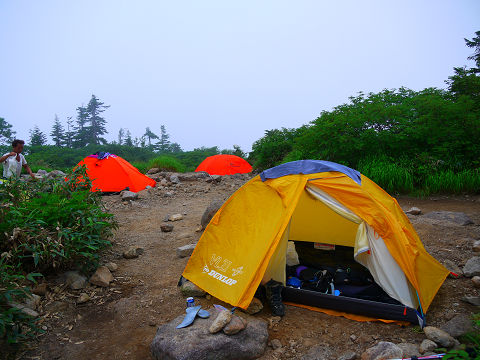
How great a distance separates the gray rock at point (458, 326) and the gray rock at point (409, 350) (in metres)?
0.39

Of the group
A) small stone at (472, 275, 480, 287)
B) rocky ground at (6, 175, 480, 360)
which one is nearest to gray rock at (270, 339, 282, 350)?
rocky ground at (6, 175, 480, 360)

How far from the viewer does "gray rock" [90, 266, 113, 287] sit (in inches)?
137

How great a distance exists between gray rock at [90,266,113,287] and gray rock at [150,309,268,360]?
1342 millimetres

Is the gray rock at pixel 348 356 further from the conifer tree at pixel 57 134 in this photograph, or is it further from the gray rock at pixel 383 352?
the conifer tree at pixel 57 134

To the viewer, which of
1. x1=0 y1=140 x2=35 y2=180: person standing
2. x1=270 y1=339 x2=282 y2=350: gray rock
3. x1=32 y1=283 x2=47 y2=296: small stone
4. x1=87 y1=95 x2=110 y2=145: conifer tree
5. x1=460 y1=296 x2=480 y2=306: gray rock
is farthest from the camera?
x1=87 y1=95 x2=110 y2=145: conifer tree

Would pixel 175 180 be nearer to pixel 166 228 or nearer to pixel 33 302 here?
pixel 166 228

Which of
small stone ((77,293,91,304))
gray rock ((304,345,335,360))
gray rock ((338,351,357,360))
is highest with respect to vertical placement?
small stone ((77,293,91,304))

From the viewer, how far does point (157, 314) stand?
10.1 ft

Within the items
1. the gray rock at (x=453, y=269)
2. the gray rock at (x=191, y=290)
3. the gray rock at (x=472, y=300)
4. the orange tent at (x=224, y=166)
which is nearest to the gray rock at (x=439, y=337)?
the gray rock at (x=472, y=300)

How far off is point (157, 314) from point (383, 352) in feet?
7.13

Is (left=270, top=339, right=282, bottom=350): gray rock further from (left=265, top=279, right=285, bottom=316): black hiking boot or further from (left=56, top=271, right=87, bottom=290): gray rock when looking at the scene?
(left=56, top=271, right=87, bottom=290): gray rock

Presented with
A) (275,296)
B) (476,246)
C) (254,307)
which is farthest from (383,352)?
(476,246)

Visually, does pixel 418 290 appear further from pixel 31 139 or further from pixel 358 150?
pixel 31 139

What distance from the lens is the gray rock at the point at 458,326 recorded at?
239cm
